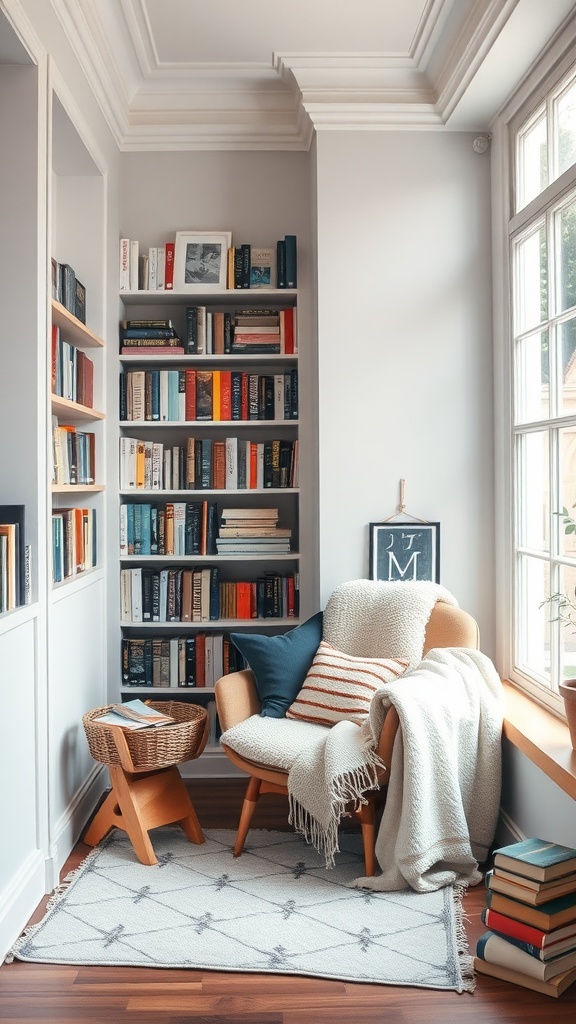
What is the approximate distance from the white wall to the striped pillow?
1.54ft

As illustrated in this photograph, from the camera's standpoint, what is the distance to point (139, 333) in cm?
365

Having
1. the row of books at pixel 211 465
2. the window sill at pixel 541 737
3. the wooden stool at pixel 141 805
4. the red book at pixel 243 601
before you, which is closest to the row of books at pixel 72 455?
the row of books at pixel 211 465

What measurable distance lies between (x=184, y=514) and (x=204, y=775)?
1163 mm

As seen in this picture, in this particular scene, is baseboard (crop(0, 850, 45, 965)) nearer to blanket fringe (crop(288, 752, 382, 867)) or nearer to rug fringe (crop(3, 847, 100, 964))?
rug fringe (crop(3, 847, 100, 964))

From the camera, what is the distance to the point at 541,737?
256cm

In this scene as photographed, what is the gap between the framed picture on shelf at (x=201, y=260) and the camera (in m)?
3.63

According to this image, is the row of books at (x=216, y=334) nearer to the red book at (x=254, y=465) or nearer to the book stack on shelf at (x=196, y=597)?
the red book at (x=254, y=465)

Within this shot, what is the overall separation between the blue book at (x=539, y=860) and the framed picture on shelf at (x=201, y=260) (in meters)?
2.53

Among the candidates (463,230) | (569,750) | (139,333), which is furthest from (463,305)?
(569,750)

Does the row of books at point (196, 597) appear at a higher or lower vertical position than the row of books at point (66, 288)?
lower

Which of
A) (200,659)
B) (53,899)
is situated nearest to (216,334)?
(200,659)

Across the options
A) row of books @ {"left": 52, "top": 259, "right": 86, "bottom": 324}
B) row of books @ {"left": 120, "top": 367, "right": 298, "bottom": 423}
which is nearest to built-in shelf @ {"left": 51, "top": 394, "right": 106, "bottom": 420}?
row of books @ {"left": 120, "top": 367, "right": 298, "bottom": 423}

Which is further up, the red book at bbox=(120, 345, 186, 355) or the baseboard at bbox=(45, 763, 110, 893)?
the red book at bbox=(120, 345, 186, 355)

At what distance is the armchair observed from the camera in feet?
8.53
